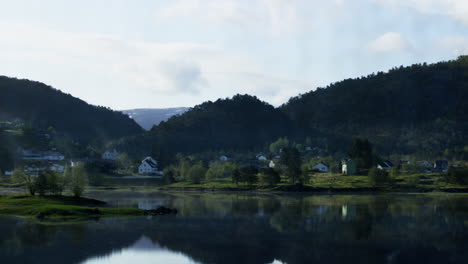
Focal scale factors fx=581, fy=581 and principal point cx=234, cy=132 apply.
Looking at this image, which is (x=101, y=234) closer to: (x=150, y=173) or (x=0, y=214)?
(x=0, y=214)

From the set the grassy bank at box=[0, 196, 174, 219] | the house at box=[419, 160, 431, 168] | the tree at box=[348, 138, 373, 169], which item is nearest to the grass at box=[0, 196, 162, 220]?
the grassy bank at box=[0, 196, 174, 219]

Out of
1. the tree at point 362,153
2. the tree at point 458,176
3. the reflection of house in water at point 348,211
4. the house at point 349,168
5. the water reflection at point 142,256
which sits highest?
the tree at point 362,153

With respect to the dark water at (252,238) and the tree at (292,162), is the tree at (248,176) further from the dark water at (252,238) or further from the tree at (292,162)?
the dark water at (252,238)

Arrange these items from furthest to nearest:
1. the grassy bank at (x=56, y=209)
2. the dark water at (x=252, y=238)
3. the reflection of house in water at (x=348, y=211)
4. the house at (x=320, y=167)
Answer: the house at (x=320, y=167) → the reflection of house in water at (x=348, y=211) → the grassy bank at (x=56, y=209) → the dark water at (x=252, y=238)

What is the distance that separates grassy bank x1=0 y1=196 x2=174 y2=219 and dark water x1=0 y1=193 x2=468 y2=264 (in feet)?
15.0

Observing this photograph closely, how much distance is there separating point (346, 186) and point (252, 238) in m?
83.7

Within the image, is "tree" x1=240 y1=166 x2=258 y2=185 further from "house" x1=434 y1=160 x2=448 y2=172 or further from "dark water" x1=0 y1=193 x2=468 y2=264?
"house" x1=434 y1=160 x2=448 y2=172

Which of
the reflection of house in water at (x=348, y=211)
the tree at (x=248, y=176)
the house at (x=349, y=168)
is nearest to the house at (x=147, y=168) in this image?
the tree at (x=248, y=176)

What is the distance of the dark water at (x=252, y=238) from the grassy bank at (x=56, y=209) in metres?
4.57

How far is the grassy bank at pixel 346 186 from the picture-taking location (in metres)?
132

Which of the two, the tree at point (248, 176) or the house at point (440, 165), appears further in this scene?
the house at point (440, 165)

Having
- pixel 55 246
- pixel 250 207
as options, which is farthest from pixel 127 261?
pixel 250 207

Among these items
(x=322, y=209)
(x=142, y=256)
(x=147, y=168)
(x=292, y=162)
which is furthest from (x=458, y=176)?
(x=142, y=256)

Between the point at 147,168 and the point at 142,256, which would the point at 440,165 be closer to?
the point at 147,168
